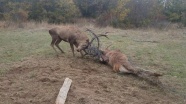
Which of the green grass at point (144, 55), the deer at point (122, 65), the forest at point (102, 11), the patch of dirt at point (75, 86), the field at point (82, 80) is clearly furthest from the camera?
the forest at point (102, 11)

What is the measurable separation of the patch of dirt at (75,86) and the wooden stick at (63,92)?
0.40 feet

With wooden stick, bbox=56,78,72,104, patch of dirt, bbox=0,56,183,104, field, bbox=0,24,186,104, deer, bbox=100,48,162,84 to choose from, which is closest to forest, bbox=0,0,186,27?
field, bbox=0,24,186,104

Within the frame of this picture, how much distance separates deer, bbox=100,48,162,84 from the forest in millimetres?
20832

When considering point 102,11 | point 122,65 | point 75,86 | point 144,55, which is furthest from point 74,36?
point 102,11

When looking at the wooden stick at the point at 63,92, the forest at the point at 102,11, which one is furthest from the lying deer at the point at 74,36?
the forest at the point at 102,11

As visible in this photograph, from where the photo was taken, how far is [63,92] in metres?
6.57

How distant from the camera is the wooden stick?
6186 mm

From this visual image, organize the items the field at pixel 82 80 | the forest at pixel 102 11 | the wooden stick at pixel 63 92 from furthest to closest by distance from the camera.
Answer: the forest at pixel 102 11, the field at pixel 82 80, the wooden stick at pixel 63 92

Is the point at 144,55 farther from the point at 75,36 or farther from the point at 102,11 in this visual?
the point at 102,11

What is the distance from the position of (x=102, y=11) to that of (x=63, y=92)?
31.5 m

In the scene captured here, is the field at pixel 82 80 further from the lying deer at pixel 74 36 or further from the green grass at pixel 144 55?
the lying deer at pixel 74 36

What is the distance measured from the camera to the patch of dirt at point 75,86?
21.5ft

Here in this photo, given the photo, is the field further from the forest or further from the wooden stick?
the forest

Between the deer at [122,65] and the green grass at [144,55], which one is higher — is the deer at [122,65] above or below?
above
